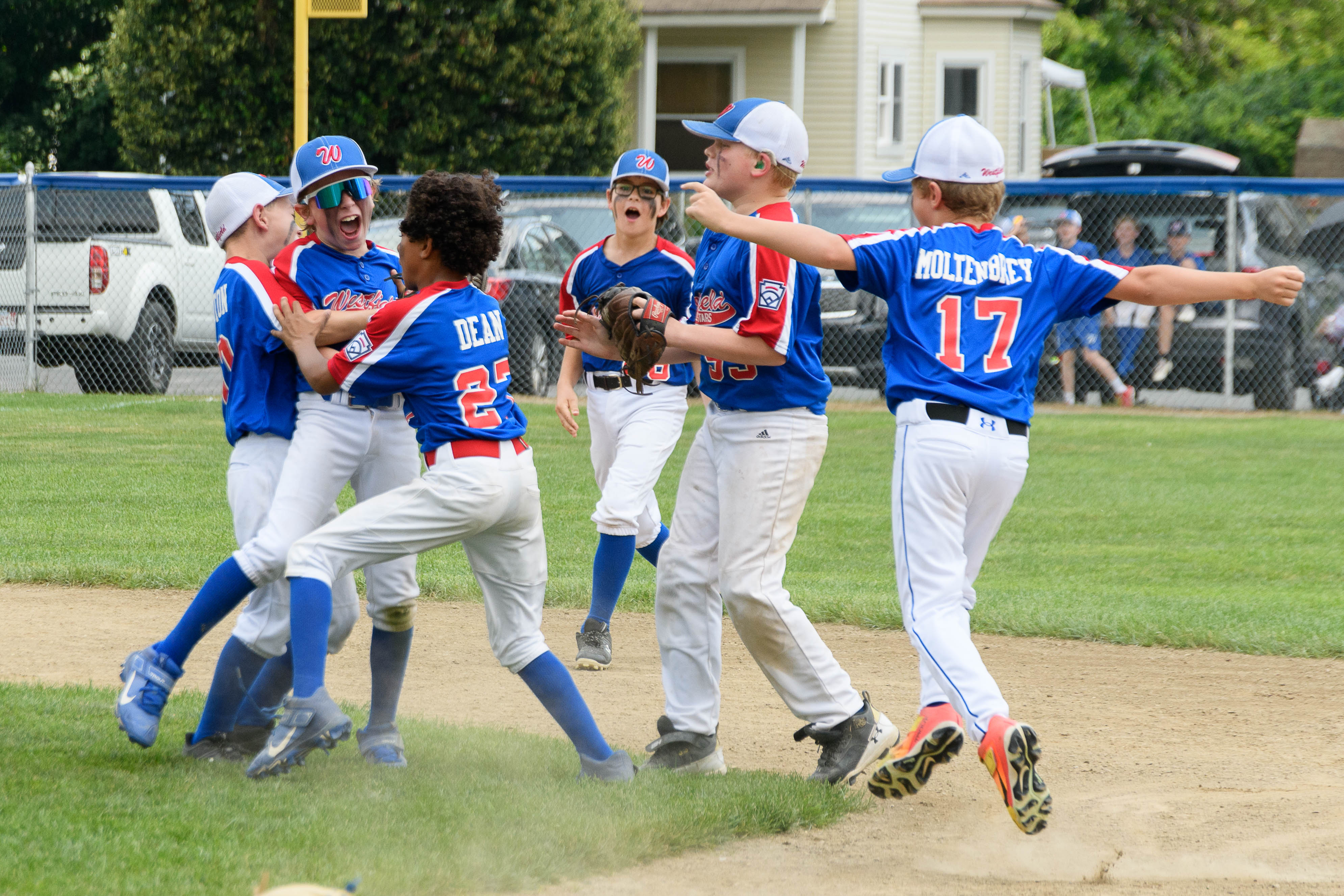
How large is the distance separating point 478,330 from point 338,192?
683mm

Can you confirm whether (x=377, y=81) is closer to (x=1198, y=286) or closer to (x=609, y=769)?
(x=609, y=769)

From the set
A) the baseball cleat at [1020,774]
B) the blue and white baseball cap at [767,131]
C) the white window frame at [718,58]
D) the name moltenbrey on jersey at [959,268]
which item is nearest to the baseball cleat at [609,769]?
the baseball cleat at [1020,774]

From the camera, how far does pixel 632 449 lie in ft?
20.6

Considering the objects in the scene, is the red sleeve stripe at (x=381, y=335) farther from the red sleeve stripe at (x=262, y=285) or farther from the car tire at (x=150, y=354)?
the car tire at (x=150, y=354)

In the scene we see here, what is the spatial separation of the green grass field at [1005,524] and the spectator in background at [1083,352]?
1.26 metres

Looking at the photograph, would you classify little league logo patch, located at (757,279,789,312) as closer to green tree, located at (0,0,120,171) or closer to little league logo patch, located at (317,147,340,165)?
little league logo patch, located at (317,147,340,165)

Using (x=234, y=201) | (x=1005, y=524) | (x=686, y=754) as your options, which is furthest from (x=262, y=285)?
(x=1005, y=524)

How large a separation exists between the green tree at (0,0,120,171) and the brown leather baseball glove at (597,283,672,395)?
78.7ft

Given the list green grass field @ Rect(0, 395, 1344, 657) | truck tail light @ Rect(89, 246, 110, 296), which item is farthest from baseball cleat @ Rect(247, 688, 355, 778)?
truck tail light @ Rect(89, 246, 110, 296)

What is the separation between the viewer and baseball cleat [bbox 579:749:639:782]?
4293 millimetres

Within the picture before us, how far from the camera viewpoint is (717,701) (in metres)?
4.66

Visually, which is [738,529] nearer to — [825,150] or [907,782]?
→ [907,782]

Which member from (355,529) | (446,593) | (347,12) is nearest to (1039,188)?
(347,12)

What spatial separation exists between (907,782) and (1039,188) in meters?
12.4
